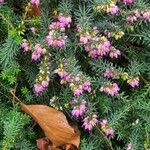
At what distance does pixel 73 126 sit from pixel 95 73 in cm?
34

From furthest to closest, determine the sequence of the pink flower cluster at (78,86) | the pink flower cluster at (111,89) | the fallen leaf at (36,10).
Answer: the fallen leaf at (36,10)
the pink flower cluster at (111,89)
the pink flower cluster at (78,86)

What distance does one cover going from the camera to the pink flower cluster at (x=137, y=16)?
258 centimetres

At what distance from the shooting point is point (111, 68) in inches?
104

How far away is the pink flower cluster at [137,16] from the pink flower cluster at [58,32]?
1.13 ft

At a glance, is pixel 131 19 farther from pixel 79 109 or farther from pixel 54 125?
pixel 54 125

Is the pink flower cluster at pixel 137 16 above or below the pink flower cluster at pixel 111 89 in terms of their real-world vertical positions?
above

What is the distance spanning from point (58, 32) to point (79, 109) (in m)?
0.44

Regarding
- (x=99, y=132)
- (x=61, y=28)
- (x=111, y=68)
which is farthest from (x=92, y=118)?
Result: (x=61, y=28)

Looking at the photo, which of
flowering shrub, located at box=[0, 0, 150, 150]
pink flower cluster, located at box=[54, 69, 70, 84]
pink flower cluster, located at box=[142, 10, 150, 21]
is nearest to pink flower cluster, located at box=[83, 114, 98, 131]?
flowering shrub, located at box=[0, 0, 150, 150]

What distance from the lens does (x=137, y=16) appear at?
8.52 feet

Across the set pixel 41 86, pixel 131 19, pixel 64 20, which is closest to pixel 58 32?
pixel 64 20

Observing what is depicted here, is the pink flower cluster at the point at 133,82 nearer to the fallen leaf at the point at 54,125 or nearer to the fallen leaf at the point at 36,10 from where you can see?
the fallen leaf at the point at 54,125

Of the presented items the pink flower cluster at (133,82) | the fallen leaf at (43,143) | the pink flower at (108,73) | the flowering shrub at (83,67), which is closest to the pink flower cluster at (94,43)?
the flowering shrub at (83,67)

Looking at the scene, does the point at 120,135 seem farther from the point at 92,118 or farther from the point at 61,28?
the point at 61,28
